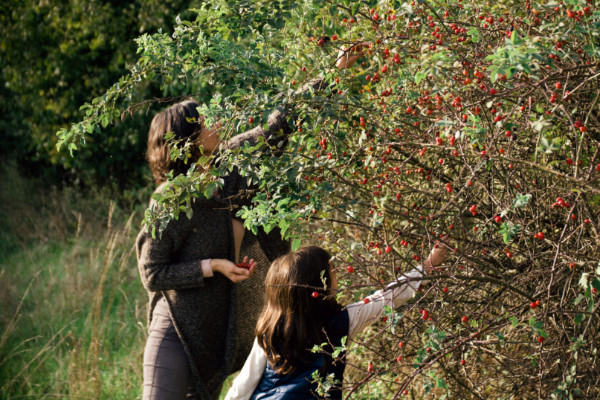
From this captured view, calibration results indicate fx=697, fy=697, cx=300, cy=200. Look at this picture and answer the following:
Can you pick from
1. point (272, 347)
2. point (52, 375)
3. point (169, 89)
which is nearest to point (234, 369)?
point (272, 347)

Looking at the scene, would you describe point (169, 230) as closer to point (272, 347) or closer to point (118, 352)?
point (272, 347)

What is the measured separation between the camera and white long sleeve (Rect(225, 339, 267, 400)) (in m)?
2.34

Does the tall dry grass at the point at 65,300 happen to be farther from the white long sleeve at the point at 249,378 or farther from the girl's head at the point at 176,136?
the white long sleeve at the point at 249,378

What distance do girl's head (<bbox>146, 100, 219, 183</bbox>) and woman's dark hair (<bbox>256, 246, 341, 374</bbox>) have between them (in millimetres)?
A: 568

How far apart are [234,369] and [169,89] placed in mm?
3988

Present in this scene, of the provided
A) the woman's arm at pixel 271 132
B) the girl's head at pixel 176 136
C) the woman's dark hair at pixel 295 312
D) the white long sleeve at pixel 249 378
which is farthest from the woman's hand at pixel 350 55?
the white long sleeve at pixel 249 378

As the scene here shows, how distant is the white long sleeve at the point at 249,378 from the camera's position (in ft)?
7.68

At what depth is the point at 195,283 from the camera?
264cm

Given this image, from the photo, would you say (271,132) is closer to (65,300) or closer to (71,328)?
(71,328)

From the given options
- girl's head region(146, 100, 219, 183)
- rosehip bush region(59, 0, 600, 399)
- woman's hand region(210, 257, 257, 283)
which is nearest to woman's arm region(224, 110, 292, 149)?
girl's head region(146, 100, 219, 183)

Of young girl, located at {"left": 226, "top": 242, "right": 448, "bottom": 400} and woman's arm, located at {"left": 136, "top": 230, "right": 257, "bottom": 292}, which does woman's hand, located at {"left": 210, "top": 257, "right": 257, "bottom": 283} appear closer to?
woman's arm, located at {"left": 136, "top": 230, "right": 257, "bottom": 292}

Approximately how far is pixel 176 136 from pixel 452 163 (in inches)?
40.6

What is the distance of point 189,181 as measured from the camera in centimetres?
209

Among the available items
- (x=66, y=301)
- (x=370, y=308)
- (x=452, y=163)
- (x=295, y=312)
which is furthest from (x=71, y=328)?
(x=452, y=163)
